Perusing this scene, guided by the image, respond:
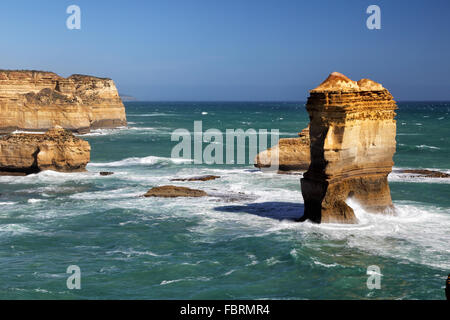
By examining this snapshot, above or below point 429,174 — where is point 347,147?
above

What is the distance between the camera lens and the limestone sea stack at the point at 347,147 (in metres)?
19.3

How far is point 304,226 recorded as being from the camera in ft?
65.2

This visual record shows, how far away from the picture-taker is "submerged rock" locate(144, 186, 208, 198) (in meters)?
26.5

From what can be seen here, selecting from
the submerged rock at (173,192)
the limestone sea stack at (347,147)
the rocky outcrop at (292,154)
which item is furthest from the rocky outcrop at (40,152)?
the limestone sea stack at (347,147)

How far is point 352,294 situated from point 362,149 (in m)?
8.32

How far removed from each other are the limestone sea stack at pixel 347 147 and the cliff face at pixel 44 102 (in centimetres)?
5412

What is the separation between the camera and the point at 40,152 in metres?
32.8

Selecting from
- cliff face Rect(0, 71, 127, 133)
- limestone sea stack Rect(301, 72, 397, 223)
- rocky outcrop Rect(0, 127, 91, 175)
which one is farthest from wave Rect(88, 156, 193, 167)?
cliff face Rect(0, 71, 127, 133)

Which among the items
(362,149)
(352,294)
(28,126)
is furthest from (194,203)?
(28,126)

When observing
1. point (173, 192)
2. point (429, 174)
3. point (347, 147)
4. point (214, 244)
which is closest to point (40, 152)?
point (173, 192)

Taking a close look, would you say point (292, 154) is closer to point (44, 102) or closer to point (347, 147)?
point (347, 147)

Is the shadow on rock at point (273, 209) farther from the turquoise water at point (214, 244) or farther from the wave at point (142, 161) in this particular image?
the wave at point (142, 161)

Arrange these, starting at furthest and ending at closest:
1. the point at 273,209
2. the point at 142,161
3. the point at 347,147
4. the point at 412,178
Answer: the point at 142,161 → the point at 412,178 → the point at 273,209 → the point at 347,147

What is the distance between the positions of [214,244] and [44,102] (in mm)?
55680
